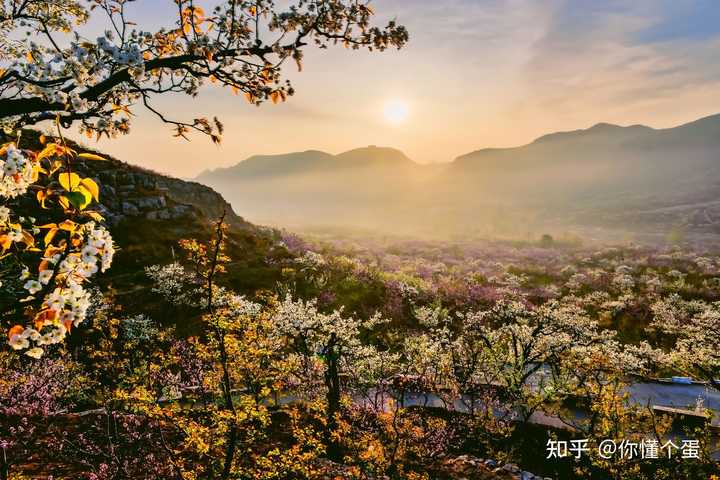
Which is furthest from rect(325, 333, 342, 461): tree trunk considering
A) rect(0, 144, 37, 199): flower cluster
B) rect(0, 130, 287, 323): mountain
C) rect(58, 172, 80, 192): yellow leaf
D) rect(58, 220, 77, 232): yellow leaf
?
rect(0, 130, 287, 323): mountain

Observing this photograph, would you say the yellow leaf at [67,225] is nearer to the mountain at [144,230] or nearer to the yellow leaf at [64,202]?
the yellow leaf at [64,202]

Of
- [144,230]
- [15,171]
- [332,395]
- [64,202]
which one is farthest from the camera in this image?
[144,230]

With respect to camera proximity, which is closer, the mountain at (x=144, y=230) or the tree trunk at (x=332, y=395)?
the tree trunk at (x=332, y=395)

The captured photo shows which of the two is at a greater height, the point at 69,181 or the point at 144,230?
the point at 144,230

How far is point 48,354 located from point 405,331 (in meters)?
21.8

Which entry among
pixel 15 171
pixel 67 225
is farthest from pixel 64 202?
pixel 15 171

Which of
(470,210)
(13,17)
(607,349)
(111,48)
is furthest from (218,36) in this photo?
(470,210)

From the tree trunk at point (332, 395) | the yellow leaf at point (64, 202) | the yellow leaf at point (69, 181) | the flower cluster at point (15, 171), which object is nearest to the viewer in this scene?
the yellow leaf at point (69, 181)

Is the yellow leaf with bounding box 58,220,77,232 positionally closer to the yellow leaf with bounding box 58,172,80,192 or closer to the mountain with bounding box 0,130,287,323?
the yellow leaf with bounding box 58,172,80,192

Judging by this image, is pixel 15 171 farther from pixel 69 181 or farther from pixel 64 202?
pixel 69 181

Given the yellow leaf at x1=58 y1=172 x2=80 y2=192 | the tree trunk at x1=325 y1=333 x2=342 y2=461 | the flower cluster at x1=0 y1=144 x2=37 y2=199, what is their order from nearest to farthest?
1. the yellow leaf at x1=58 y1=172 x2=80 y2=192
2. the flower cluster at x1=0 y1=144 x2=37 y2=199
3. the tree trunk at x1=325 y1=333 x2=342 y2=461

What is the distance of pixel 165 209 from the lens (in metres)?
36.7

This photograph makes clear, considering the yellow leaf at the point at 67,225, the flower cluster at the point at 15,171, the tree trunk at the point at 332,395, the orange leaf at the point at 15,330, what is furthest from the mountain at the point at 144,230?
the yellow leaf at the point at 67,225

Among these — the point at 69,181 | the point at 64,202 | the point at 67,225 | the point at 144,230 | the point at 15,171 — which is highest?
the point at 144,230
